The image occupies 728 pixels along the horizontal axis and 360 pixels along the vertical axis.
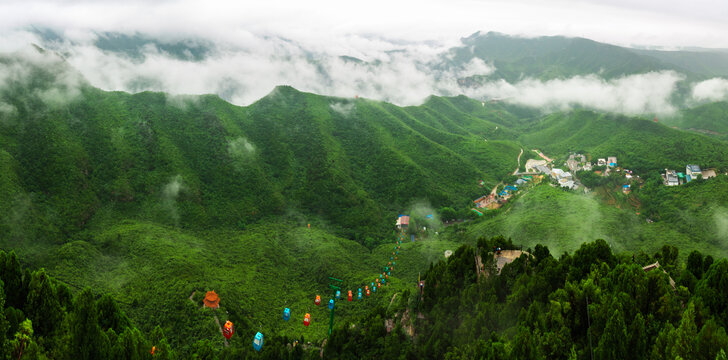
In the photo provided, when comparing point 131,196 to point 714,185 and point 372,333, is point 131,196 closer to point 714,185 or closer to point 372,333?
point 372,333

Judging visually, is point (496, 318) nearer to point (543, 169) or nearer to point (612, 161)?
point (543, 169)

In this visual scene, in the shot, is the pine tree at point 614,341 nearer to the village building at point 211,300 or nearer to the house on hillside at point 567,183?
the village building at point 211,300

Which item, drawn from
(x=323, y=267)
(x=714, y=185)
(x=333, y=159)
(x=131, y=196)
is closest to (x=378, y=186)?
(x=333, y=159)

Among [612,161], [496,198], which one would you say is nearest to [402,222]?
[496,198]

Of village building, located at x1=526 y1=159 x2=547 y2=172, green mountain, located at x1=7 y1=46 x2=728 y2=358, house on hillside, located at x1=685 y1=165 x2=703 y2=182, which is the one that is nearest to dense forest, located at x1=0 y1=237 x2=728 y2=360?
green mountain, located at x1=7 y1=46 x2=728 y2=358

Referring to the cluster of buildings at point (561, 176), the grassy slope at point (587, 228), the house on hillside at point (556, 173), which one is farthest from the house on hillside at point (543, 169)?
the grassy slope at point (587, 228)

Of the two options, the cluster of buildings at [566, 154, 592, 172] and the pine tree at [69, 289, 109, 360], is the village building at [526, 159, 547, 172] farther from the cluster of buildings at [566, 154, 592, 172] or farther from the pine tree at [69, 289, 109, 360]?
the pine tree at [69, 289, 109, 360]

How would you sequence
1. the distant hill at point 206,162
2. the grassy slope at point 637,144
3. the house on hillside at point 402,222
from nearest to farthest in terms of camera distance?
the distant hill at point 206,162, the house on hillside at point 402,222, the grassy slope at point 637,144
